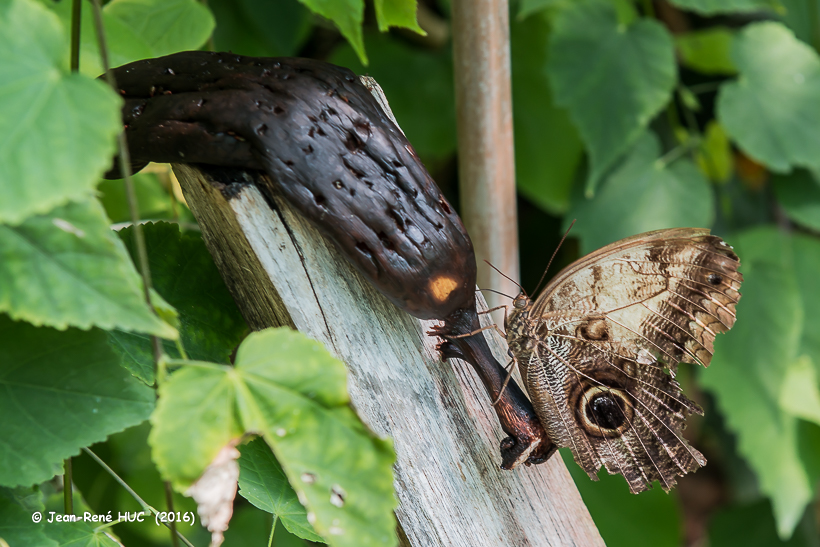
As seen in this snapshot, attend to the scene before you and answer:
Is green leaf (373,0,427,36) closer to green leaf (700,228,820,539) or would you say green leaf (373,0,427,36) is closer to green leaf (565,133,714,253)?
green leaf (565,133,714,253)

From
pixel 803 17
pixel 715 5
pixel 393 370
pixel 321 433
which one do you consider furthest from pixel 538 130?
pixel 321 433

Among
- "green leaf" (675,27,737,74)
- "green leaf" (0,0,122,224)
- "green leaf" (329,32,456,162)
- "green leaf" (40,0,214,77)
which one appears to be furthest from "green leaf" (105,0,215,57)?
"green leaf" (675,27,737,74)

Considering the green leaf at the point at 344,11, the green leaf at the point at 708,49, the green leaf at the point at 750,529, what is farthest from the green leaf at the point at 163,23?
the green leaf at the point at 750,529

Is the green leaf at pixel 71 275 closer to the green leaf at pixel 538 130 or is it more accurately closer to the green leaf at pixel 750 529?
the green leaf at pixel 538 130

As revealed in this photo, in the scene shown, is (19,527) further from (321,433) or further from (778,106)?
(778,106)

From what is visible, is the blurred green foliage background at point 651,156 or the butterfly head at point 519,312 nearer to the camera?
the butterfly head at point 519,312

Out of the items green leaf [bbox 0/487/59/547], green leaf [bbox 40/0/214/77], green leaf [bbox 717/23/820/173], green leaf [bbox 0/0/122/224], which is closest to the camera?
green leaf [bbox 0/0/122/224]
